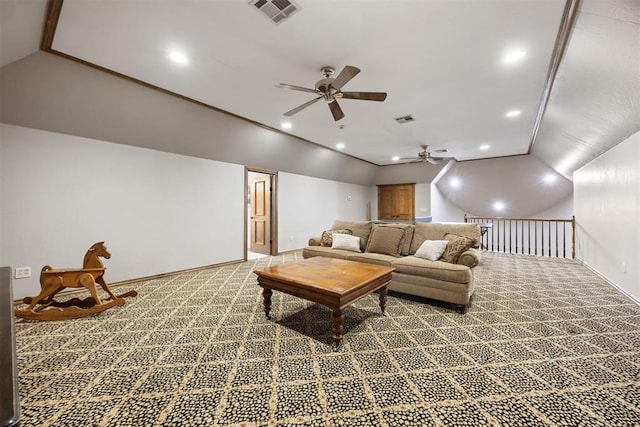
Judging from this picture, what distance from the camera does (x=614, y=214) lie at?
146 inches

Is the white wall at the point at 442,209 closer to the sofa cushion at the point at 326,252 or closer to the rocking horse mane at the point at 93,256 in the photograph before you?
the sofa cushion at the point at 326,252

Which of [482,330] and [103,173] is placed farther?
[103,173]

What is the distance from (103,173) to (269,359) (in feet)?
12.0

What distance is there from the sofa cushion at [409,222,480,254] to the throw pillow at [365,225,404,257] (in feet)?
0.78

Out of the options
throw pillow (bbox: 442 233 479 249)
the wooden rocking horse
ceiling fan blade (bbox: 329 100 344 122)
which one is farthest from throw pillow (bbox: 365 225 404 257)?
the wooden rocking horse

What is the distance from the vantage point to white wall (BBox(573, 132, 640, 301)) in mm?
3133

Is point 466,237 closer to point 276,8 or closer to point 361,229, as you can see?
point 361,229

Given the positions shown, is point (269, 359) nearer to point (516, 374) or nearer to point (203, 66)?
point (516, 374)

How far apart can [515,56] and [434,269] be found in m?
2.39

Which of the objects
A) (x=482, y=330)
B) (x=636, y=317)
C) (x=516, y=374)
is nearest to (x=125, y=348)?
(x=516, y=374)

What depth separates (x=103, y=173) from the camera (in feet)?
12.0

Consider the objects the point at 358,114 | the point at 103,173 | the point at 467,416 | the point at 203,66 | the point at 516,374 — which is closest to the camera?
the point at 467,416

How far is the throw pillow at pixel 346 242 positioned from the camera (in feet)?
13.6

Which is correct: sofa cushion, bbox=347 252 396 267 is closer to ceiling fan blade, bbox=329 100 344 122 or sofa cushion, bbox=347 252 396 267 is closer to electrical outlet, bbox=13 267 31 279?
ceiling fan blade, bbox=329 100 344 122
